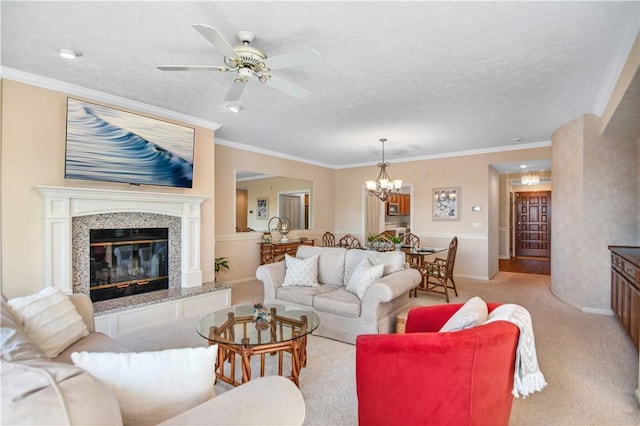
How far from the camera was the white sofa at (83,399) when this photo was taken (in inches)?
29.2

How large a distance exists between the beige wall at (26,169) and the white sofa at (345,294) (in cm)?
237

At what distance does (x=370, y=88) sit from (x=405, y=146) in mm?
2964

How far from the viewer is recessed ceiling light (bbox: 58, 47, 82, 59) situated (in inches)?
105

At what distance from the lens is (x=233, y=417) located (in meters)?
1.04

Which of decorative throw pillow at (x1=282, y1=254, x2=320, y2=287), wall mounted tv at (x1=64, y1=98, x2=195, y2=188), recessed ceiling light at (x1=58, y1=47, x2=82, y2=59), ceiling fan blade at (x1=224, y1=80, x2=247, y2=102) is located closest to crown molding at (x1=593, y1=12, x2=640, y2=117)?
ceiling fan blade at (x1=224, y1=80, x2=247, y2=102)

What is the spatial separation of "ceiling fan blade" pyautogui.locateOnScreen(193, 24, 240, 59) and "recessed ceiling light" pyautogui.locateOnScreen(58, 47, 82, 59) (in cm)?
148

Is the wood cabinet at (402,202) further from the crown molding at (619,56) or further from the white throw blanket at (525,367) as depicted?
the white throw blanket at (525,367)

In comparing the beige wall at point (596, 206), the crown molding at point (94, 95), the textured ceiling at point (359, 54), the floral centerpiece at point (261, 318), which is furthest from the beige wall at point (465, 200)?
the floral centerpiece at point (261, 318)

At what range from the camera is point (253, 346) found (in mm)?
2232

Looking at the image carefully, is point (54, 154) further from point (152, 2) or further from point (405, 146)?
point (405, 146)

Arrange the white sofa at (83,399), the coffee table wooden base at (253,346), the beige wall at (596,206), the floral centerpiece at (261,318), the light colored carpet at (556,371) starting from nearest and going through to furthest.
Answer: the white sofa at (83,399)
the light colored carpet at (556,371)
the coffee table wooden base at (253,346)
the floral centerpiece at (261,318)
the beige wall at (596,206)

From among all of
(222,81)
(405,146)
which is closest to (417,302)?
(405,146)

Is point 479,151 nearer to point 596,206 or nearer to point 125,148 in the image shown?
point 596,206

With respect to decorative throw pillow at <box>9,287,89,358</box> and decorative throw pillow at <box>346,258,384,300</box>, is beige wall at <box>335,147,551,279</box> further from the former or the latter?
decorative throw pillow at <box>9,287,89,358</box>
